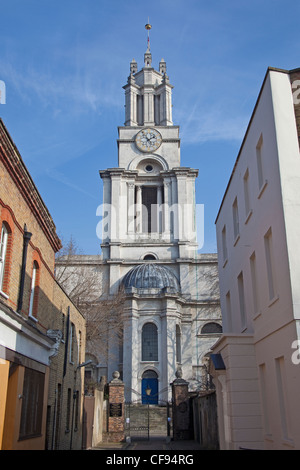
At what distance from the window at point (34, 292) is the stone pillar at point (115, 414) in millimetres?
13391

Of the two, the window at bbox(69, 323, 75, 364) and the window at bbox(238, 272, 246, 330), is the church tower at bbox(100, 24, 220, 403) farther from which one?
the window at bbox(238, 272, 246, 330)

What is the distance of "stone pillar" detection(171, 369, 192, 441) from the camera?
87.2ft

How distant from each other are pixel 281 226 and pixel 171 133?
44978mm

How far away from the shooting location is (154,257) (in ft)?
→ 162

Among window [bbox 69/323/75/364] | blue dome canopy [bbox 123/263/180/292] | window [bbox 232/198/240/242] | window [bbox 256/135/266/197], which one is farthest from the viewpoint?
blue dome canopy [bbox 123/263/180/292]

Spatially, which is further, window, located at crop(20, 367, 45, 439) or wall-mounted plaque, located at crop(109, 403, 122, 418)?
wall-mounted plaque, located at crop(109, 403, 122, 418)

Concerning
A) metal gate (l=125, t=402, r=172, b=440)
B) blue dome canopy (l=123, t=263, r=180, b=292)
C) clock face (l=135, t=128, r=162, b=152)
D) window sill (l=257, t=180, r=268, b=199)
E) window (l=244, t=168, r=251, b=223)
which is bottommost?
metal gate (l=125, t=402, r=172, b=440)

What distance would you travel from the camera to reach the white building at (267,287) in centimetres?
1150

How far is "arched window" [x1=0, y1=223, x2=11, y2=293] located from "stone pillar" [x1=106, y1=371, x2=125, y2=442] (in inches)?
646

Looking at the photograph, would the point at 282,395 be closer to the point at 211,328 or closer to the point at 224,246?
the point at 224,246

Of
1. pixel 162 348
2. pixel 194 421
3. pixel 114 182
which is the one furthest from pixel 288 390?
pixel 114 182

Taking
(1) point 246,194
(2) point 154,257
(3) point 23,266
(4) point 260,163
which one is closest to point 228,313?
(1) point 246,194

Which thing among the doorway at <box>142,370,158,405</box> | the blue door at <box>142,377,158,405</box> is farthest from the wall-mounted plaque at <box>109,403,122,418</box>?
the doorway at <box>142,370,158,405</box>

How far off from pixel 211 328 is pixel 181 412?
20.1 m
